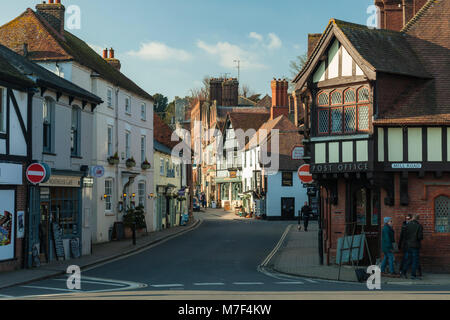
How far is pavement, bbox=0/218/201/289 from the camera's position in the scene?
1805 centimetres

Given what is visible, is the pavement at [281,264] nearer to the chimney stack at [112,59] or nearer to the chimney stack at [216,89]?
the chimney stack at [112,59]

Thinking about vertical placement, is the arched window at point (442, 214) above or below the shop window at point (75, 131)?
below

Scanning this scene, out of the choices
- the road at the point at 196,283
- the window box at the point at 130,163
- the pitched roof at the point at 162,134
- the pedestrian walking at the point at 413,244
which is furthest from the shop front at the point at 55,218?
the pitched roof at the point at 162,134

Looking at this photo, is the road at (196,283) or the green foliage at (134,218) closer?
the road at (196,283)

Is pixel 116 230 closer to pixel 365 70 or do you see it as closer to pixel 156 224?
pixel 156 224

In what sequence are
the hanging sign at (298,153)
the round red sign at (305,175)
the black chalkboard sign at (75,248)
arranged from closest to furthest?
the round red sign at (305,175) < the black chalkboard sign at (75,248) < the hanging sign at (298,153)

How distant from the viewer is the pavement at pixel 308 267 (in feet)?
60.4

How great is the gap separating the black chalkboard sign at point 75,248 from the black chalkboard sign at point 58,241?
0.68 m

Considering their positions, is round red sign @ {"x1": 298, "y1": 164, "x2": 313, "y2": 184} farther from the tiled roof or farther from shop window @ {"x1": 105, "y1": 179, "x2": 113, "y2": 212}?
shop window @ {"x1": 105, "y1": 179, "x2": 113, "y2": 212}

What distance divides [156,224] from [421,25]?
23755 mm

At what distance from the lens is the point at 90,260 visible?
2345cm

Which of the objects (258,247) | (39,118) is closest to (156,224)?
(258,247)

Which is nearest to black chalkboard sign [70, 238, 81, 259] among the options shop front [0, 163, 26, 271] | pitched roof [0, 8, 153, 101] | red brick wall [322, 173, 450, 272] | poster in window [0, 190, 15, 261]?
shop front [0, 163, 26, 271]
